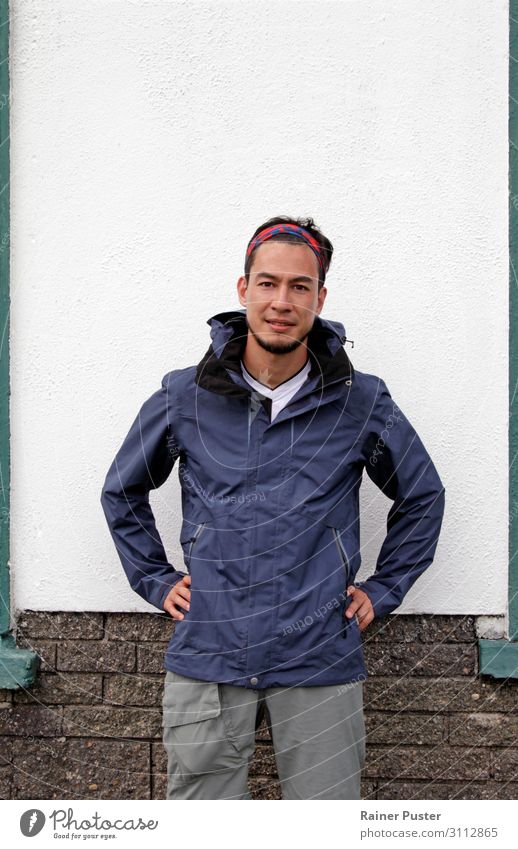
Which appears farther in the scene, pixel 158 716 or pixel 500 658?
pixel 158 716

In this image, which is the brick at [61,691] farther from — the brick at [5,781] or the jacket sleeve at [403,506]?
the jacket sleeve at [403,506]

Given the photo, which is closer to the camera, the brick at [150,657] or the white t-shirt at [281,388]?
the white t-shirt at [281,388]

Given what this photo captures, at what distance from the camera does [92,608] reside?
3549mm

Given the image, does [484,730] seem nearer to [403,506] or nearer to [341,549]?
[403,506]

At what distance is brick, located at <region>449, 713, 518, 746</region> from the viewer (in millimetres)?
3475

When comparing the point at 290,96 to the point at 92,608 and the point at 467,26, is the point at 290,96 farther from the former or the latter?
the point at 92,608

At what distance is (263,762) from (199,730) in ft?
2.95

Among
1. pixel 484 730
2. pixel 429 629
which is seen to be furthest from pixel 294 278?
pixel 484 730

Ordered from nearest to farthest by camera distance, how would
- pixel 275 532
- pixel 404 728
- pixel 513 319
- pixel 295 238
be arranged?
pixel 275 532 < pixel 295 238 < pixel 513 319 < pixel 404 728

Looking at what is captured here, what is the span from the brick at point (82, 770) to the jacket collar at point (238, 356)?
1666mm

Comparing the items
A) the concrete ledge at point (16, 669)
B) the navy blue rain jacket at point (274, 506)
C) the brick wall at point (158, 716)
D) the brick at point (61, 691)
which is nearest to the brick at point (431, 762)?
the brick wall at point (158, 716)

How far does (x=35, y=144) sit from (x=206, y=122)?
70cm

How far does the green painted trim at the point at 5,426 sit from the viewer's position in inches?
135

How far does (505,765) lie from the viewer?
11.5 feet
